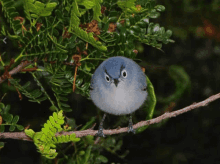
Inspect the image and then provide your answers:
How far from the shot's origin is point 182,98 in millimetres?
2594

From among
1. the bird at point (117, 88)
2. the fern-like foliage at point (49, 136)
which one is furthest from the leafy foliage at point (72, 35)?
the bird at point (117, 88)

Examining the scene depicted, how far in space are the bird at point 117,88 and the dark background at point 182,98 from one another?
2.32 feet

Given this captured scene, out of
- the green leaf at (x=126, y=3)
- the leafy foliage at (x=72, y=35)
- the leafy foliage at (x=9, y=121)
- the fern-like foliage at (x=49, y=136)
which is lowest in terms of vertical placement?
the leafy foliage at (x=9, y=121)

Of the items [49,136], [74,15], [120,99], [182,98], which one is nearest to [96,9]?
[74,15]

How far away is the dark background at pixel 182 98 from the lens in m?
2.50

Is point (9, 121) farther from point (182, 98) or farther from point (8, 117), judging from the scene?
point (182, 98)

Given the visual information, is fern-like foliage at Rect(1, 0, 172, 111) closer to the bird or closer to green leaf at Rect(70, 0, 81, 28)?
green leaf at Rect(70, 0, 81, 28)

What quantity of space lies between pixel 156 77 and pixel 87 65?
62.3 inches

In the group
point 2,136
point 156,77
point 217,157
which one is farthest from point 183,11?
point 2,136

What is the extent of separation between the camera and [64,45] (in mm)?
1177

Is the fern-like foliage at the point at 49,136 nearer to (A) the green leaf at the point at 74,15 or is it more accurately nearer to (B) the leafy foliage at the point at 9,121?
(B) the leafy foliage at the point at 9,121

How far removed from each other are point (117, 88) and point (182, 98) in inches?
39.9

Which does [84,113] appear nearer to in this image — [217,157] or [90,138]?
[90,138]

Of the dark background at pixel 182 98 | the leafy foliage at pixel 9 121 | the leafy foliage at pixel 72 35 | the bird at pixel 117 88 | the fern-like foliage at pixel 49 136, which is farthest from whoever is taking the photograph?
the dark background at pixel 182 98
